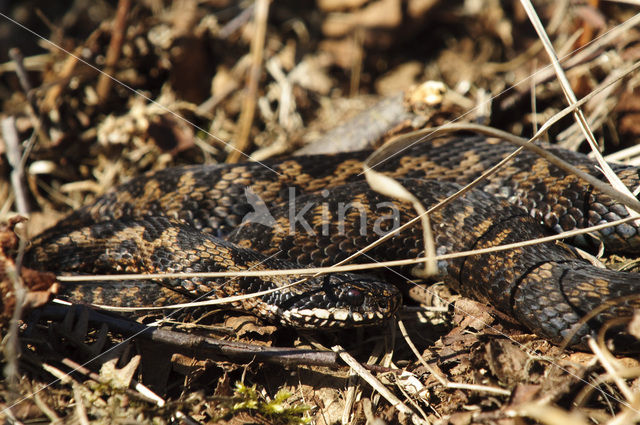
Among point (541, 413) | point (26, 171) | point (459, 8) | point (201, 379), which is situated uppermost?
point (459, 8)

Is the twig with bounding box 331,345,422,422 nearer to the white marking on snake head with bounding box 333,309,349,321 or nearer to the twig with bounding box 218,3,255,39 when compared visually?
the white marking on snake head with bounding box 333,309,349,321

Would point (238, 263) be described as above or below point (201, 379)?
above

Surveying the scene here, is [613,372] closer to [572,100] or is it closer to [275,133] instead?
[572,100]

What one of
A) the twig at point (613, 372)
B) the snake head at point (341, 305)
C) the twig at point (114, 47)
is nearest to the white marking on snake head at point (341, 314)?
the snake head at point (341, 305)

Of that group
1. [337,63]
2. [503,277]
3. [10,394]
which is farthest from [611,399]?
[337,63]

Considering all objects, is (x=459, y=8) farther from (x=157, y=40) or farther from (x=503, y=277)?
(x=503, y=277)

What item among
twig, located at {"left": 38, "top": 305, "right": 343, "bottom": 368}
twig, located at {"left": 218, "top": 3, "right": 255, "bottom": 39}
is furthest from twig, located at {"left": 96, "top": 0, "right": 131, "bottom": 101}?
twig, located at {"left": 38, "top": 305, "right": 343, "bottom": 368}
